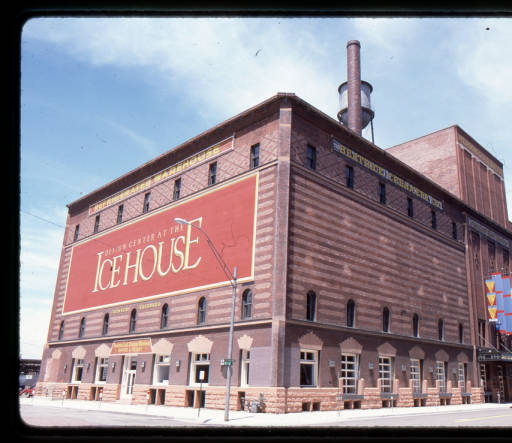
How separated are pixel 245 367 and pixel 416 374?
16041mm

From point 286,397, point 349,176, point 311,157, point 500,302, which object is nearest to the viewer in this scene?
point 286,397

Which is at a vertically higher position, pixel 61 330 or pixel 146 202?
pixel 146 202

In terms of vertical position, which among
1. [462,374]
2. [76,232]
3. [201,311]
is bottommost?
[462,374]

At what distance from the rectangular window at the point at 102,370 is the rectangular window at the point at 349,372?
21.4 meters

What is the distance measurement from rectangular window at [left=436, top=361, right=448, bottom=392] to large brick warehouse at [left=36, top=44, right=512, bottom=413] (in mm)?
179

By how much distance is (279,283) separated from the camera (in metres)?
27.5

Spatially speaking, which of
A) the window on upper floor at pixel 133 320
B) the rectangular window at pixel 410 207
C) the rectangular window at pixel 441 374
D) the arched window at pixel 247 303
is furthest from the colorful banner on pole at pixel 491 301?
the window on upper floor at pixel 133 320

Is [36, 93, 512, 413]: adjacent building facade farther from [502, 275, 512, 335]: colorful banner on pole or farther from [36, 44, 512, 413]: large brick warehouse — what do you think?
[502, 275, 512, 335]: colorful banner on pole

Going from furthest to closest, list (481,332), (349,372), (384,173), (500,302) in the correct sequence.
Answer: (500,302) < (481,332) < (384,173) < (349,372)

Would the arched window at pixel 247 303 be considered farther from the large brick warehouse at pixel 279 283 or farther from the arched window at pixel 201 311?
the arched window at pixel 201 311

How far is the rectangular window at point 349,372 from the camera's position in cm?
3045

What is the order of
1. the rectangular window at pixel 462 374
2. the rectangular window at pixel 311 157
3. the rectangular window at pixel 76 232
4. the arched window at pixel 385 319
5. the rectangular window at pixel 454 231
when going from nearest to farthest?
the rectangular window at pixel 311 157 → the arched window at pixel 385 319 → the rectangular window at pixel 462 374 → the rectangular window at pixel 454 231 → the rectangular window at pixel 76 232

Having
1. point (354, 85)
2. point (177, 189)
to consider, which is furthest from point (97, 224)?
point (354, 85)

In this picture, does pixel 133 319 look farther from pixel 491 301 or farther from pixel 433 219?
pixel 491 301
